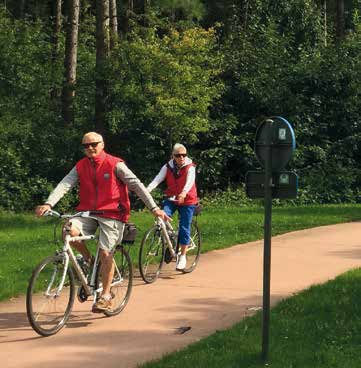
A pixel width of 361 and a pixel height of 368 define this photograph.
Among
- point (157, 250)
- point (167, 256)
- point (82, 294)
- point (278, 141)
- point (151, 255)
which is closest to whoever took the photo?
point (278, 141)

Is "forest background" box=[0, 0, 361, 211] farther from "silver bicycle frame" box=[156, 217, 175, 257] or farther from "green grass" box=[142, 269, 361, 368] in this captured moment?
"green grass" box=[142, 269, 361, 368]

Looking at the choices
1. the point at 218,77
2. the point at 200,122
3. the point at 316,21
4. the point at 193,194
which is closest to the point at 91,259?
the point at 193,194

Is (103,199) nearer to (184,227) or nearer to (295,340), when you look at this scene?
(295,340)

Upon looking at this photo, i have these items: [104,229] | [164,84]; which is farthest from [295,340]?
[164,84]

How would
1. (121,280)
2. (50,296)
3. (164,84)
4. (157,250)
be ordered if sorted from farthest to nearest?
(164,84) < (157,250) < (121,280) < (50,296)

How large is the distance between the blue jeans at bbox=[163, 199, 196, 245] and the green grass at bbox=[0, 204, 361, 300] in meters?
1.43

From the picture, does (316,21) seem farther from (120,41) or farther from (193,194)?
(193,194)

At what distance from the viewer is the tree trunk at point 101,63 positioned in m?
23.2

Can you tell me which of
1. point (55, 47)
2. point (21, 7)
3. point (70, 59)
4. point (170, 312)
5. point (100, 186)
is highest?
point (21, 7)

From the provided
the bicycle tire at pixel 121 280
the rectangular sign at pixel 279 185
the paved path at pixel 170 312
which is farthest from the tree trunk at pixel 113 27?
the rectangular sign at pixel 279 185

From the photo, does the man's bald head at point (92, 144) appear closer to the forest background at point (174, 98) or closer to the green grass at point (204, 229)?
the green grass at point (204, 229)

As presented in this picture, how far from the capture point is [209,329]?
7.49 meters

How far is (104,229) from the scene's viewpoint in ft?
25.2

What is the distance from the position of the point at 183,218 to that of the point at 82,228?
3218mm
